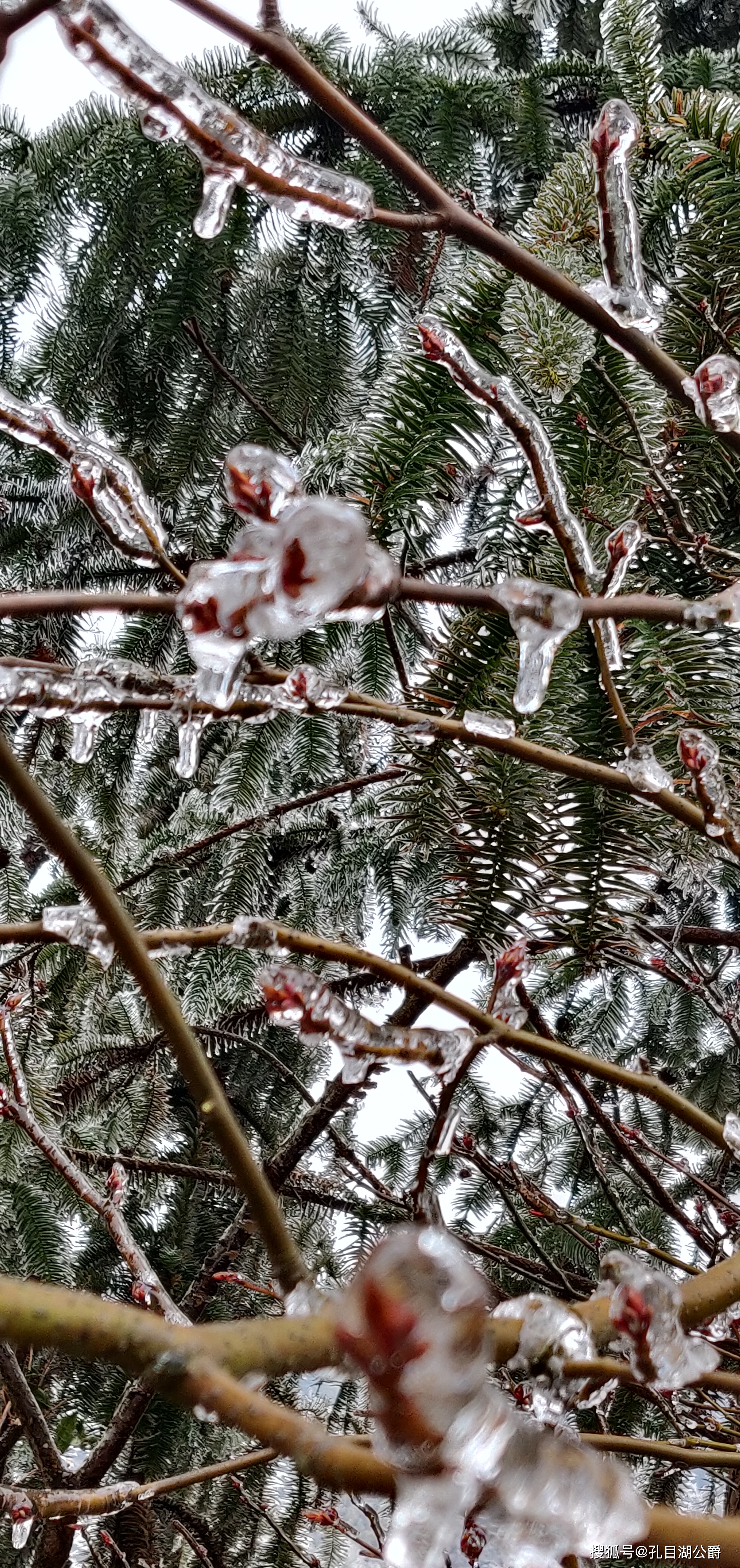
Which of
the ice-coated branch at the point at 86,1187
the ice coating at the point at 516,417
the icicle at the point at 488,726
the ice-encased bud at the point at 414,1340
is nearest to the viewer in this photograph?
the ice-encased bud at the point at 414,1340

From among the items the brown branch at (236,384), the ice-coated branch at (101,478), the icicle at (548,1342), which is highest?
the brown branch at (236,384)

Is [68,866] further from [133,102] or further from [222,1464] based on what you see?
[222,1464]

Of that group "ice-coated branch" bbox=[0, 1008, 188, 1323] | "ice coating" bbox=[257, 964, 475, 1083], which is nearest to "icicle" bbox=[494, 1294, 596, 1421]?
"ice coating" bbox=[257, 964, 475, 1083]

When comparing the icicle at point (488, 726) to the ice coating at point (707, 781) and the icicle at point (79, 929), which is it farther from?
the icicle at point (79, 929)

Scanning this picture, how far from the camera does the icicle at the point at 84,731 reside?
0.59m

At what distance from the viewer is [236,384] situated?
47.9 inches

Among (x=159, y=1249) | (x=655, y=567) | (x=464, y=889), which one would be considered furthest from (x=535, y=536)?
(x=159, y=1249)

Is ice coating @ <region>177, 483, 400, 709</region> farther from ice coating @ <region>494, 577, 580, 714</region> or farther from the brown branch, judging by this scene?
the brown branch

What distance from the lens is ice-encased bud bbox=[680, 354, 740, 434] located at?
0.54 meters

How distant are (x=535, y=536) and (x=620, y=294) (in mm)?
462

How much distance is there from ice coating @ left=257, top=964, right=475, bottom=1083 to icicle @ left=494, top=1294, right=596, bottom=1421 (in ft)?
0.53

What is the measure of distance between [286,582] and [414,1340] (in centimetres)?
26

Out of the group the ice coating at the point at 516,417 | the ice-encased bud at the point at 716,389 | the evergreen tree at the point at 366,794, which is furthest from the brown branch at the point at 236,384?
the ice-encased bud at the point at 716,389

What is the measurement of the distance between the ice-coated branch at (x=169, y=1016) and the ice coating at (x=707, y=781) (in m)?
0.36
